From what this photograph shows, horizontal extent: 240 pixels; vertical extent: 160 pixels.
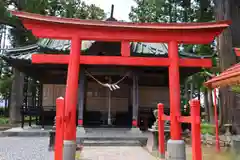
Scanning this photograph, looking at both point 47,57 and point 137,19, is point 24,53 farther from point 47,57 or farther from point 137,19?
point 137,19

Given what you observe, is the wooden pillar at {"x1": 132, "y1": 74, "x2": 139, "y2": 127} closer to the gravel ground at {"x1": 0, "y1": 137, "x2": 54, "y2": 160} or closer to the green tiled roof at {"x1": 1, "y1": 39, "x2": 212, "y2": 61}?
the green tiled roof at {"x1": 1, "y1": 39, "x2": 212, "y2": 61}

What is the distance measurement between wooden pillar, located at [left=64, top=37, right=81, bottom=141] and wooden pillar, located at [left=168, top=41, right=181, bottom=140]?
2221mm

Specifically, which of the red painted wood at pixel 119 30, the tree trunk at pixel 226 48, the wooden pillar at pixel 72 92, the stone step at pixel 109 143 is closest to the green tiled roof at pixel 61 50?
the tree trunk at pixel 226 48

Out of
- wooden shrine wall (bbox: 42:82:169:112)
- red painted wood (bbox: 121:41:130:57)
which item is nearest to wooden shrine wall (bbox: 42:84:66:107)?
wooden shrine wall (bbox: 42:82:169:112)

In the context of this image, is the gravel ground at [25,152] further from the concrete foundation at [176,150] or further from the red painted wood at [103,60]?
the concrete foundation at [176,150]

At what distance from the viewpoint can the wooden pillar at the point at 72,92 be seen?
5539 millimetres

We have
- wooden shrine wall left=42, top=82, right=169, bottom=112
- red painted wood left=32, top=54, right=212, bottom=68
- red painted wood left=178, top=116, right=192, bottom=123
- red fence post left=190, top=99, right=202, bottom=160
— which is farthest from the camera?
wooden shrine wall left=42, top=82, right=169, bottom=112

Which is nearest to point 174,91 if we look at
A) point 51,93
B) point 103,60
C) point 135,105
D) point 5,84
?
point 103,60

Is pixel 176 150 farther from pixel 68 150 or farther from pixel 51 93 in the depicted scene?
pixel 51 93

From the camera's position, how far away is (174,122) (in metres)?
5.57

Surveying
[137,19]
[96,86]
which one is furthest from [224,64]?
[137,19]

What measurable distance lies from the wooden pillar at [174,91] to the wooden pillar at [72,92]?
2.22 meters

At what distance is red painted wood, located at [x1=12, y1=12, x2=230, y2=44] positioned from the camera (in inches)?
232

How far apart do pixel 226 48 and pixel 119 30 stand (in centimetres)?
718
